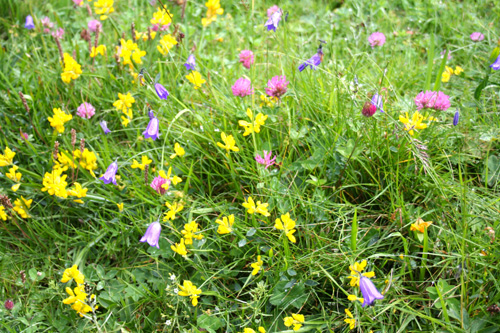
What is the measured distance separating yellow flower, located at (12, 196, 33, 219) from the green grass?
5 centimetres

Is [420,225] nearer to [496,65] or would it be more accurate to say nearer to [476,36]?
[496,65]

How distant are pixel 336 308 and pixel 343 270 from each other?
16cm

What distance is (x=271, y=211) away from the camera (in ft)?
6.25

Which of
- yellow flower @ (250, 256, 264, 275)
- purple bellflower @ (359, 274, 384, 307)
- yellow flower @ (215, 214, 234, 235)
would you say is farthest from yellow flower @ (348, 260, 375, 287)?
yellow flower @ (215, 214, 234, 235)

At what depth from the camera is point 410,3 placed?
3.49 m

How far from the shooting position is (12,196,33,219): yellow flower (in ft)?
6.59

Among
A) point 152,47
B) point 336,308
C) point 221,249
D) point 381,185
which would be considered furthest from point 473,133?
point 152,47

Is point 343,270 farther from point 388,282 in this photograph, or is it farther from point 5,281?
point 5,281

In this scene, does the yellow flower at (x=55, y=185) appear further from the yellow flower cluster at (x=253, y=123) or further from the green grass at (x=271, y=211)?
the yellow flower cluster at (x=253, y=123)

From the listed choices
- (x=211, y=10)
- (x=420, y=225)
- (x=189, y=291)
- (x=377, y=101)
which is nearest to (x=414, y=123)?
(x=377, y=101)

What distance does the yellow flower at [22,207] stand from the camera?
79.1 inches

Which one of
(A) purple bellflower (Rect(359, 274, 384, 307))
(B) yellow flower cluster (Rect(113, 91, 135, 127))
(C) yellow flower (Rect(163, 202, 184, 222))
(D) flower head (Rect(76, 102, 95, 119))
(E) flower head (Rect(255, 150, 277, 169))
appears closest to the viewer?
(A) purple bellflower (Rect(359, 274, 384, 307))

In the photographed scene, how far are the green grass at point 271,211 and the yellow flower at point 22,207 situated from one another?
5 cm

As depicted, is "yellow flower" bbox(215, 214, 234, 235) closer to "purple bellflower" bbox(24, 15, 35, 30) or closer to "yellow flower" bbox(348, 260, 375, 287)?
"yellow flower" bbox(348, 260, 375, 287)
